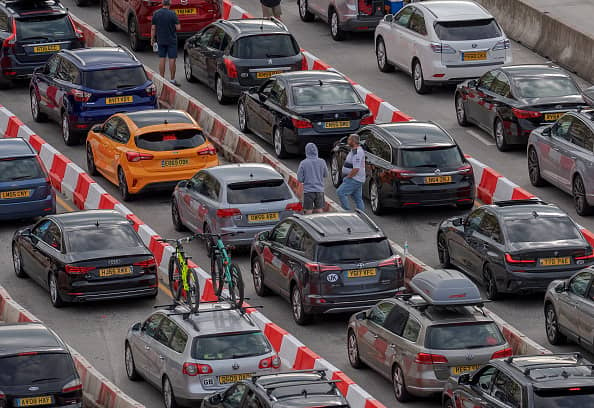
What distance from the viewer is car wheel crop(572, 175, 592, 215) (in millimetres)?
29438

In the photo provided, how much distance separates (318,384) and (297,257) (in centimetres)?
657

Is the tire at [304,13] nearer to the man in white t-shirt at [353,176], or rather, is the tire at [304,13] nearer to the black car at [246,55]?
the black car at [246,55]

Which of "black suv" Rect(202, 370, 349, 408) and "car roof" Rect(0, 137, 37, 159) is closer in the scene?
"black suv" Rect(202, 370, 349, 408)

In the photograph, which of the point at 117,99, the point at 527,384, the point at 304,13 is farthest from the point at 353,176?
the point at 304,13

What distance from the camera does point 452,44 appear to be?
36.5 m

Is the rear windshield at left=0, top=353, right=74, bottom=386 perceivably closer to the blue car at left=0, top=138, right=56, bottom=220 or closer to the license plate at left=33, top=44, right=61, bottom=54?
the blue car at left=0, top=138, right=56, bottom=220

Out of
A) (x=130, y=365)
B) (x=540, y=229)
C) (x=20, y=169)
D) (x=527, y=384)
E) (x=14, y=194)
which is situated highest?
(x=527, y=384)

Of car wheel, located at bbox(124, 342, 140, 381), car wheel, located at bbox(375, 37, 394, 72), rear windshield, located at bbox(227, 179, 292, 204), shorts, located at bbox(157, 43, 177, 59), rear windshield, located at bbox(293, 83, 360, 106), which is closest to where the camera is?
car wheel, located at bbox(124, 342, 140, 381)

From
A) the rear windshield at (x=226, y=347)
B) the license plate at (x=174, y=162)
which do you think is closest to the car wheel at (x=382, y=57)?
the license plate at (x=174, y=162)

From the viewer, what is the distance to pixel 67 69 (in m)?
35.7

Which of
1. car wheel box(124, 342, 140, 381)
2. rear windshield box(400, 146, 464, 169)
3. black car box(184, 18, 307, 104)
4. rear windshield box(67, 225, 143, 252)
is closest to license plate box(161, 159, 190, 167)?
rear windshield box(400, 146, 464, 169)

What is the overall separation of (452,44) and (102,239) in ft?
38.8

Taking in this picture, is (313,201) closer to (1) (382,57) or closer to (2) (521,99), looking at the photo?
(2) (521,99)

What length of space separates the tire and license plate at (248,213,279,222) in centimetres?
1568
